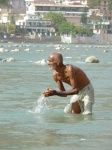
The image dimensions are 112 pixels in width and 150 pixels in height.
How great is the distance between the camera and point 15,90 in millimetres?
22297

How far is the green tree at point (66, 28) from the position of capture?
190875mm

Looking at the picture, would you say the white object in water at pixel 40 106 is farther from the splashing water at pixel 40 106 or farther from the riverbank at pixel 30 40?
the riverbank at pixel 30 40

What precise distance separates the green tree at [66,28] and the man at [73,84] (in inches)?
6865

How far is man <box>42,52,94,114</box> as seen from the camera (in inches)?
561

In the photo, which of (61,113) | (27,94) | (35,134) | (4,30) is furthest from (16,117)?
(4,30)

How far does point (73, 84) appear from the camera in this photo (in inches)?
579

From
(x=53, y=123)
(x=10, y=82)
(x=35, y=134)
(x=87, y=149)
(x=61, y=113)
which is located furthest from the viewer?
(x=10, y=82)

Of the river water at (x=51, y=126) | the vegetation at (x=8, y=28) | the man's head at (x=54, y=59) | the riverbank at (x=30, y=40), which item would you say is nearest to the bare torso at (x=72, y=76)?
the man's head at (x=54, y=59)

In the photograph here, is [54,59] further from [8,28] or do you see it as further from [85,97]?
[8,28]

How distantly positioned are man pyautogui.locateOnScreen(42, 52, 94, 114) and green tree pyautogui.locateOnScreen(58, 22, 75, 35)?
174 metres

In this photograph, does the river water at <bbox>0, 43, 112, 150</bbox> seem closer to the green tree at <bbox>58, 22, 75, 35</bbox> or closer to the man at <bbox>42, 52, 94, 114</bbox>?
the man at <bbox>42, 52, 94, 114</bbox>

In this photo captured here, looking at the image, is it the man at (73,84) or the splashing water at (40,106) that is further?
the splashing water at (40,106)

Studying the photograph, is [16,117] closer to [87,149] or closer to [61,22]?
[87,149]

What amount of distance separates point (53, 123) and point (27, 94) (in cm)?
665
